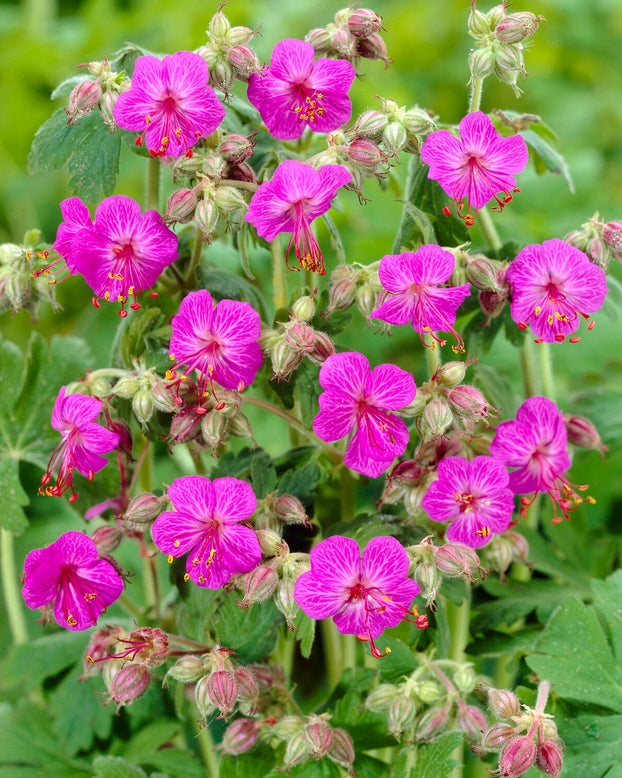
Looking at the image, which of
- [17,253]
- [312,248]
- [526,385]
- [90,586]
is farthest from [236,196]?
[526,385]

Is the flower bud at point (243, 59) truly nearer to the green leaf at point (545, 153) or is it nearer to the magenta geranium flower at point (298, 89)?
the magenta geranium flower at point (298, 89)

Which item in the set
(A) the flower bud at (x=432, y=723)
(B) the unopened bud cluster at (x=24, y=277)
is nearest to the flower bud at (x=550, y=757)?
(A) the flower bud at (x=432, y=723)

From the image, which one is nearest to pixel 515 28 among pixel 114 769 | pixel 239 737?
pixel 239 737

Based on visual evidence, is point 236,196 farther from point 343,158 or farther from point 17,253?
point 17,253

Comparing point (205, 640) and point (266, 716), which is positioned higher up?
point (205, 640)

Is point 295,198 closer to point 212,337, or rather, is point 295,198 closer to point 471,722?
point 212,337

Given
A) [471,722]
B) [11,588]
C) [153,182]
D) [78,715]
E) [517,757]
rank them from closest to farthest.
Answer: [517,757]
[471,722]
[153,182]
[78,715]
[11,588]
